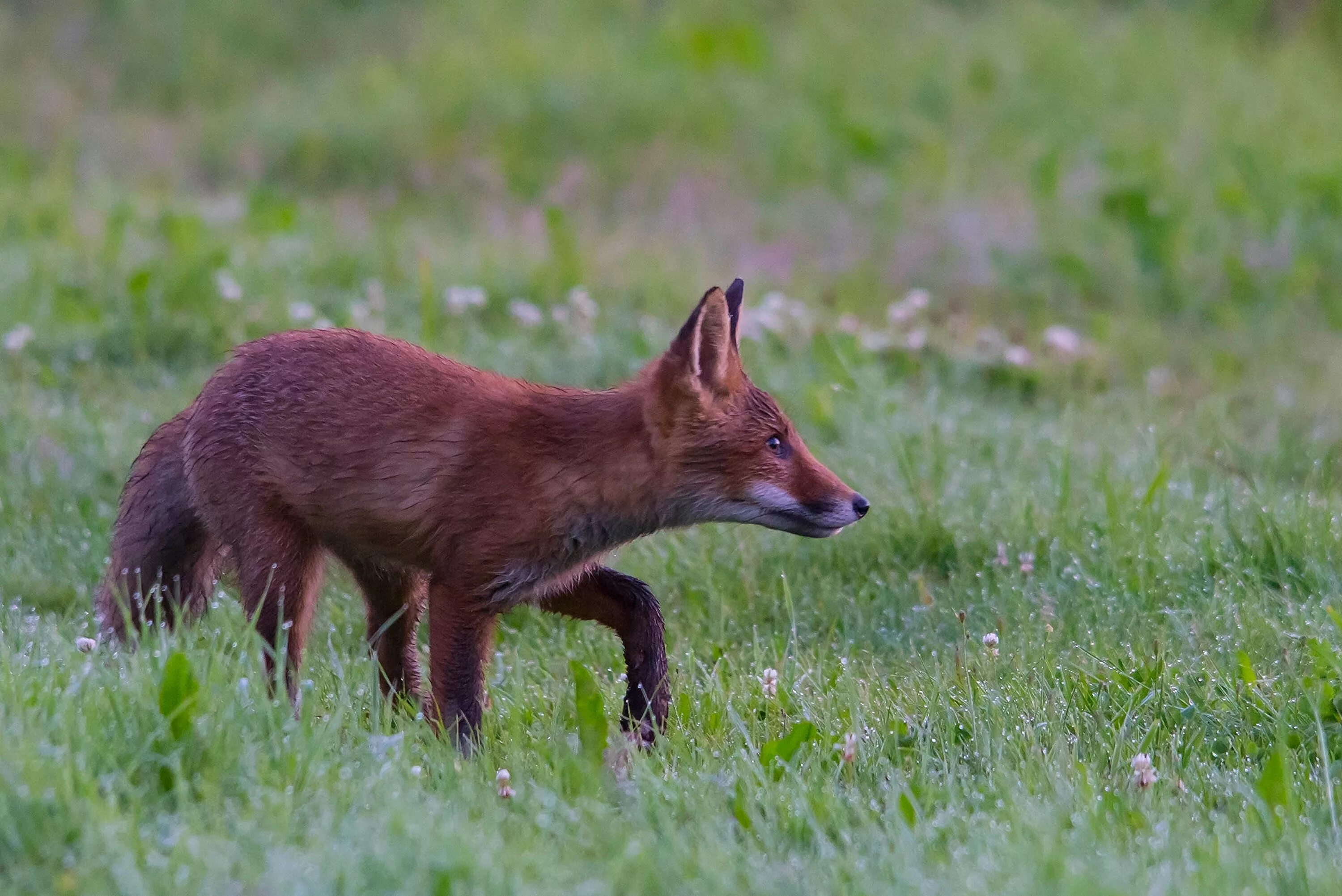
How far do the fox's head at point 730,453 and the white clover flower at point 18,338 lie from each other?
5.12 meters

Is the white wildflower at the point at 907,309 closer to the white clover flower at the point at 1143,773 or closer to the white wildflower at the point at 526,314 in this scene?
the white wildflower at the point at 526,314

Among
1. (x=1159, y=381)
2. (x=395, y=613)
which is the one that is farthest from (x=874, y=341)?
(x=395, y=613)

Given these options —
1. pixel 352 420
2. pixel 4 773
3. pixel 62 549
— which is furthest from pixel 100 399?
pixel 4 773

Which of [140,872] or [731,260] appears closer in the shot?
[140,872]

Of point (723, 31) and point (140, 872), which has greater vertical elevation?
point (723, 31)

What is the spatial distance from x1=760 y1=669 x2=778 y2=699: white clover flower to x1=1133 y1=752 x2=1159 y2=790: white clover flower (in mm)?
1082

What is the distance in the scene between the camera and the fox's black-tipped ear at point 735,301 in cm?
474

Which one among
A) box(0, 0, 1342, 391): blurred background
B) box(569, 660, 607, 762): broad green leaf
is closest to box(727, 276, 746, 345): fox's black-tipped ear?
box(569, 660, 607, 762): broad green leaf

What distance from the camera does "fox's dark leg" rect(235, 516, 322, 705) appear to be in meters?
4.61

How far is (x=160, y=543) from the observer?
5031 mm

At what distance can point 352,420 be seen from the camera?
463 cm

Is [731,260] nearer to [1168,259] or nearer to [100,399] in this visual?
[1168,259]

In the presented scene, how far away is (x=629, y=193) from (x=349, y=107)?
3341mm

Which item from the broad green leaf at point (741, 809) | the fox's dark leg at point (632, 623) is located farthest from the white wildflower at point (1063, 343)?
the broad green leaf at point (741, 809)
